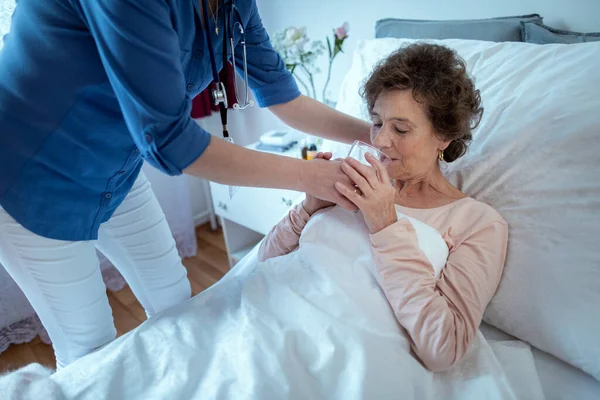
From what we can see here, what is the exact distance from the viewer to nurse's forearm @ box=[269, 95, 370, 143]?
1.29m

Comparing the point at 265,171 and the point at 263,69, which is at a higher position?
the point at 263,69

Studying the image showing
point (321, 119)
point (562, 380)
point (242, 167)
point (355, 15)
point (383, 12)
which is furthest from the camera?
point (355, 15)

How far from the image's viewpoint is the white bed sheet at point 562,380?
2.97ft

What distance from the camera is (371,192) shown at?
92 cm

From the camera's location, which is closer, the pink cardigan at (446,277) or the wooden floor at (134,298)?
the pink cardigan at (446,277)

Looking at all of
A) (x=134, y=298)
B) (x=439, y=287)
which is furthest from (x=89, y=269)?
(x=134, y=298)

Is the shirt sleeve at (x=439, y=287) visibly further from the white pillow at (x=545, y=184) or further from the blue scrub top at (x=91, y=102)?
the blue scrub top at (x=91, y=102)

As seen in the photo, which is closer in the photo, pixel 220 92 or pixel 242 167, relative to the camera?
pixel 242 167

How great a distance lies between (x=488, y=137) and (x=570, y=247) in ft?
1.26

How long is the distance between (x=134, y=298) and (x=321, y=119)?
63.8 inches

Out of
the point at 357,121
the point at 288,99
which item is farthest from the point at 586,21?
the point at 288,99

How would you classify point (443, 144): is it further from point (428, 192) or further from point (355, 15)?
point (355, 15)

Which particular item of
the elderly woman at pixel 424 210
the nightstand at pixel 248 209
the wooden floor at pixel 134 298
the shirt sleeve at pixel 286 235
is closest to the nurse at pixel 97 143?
the elderly woman at pixel 424 210

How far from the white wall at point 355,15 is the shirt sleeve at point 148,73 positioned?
132 cm
